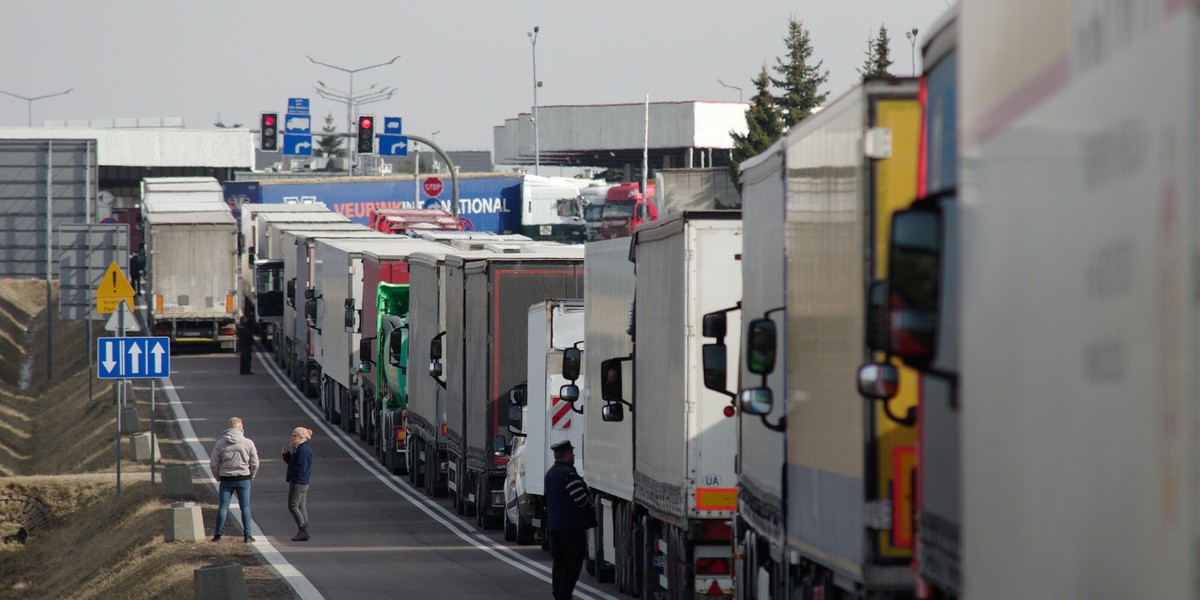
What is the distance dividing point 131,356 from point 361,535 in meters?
3.86

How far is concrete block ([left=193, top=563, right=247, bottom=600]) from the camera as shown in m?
16.2

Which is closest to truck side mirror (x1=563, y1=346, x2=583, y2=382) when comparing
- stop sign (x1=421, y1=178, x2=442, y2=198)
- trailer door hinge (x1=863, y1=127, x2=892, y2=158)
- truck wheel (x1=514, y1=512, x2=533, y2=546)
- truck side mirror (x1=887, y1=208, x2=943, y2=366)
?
truck wheel (x1=514, y1=512, x2=533, y2=546)

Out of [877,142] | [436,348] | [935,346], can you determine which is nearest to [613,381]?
[436,348]

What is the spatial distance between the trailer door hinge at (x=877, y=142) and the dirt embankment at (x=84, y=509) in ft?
37.5

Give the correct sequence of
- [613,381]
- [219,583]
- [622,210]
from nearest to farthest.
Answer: [219,583] < [613,381] < [622,210]

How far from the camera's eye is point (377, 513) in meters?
28.3

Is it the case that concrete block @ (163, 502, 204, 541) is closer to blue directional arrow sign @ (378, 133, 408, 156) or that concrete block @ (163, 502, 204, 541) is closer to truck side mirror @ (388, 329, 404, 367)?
truck side mirror @ (388, 329, 404, 367)

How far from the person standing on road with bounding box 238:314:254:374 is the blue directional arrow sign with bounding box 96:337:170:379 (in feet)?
82.0

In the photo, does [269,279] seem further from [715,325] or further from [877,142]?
[877,142]

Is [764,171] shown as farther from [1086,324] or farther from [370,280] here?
[370,280]

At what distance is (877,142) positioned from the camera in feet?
27.4

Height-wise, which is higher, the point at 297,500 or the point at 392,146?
the point at 392,146

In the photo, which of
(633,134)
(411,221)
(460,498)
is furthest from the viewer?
(633,134)

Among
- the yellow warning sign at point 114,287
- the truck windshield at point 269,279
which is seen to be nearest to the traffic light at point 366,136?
the truck windshield at point 269,279
